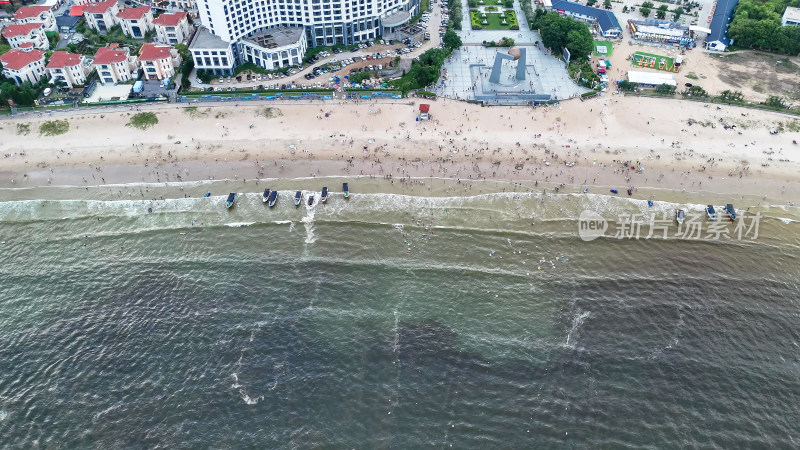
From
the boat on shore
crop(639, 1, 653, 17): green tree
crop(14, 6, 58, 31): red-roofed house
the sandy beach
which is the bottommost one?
the boat on shore

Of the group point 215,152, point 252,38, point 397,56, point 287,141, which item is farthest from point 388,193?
point 252,38

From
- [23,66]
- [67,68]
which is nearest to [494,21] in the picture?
[67,68]

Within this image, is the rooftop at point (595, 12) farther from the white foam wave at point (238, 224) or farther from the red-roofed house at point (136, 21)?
the red-roofed house at point (136, 21)

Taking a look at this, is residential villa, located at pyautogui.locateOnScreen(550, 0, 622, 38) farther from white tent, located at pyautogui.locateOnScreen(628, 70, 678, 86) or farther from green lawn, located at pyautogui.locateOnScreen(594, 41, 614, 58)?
white tent, located at pyautogui.locateOnScreen(628, 70, 678, 86)

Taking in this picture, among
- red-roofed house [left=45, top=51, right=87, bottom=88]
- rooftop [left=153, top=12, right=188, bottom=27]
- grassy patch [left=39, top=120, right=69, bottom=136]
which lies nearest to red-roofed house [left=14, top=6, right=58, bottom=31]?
red-roofed house [left=45, top=51, right=87, bottom=88]

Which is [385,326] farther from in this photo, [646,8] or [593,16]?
[646,8]

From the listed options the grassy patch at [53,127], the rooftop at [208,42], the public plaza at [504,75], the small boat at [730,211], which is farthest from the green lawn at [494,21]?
the grassy patch at [53,127]
